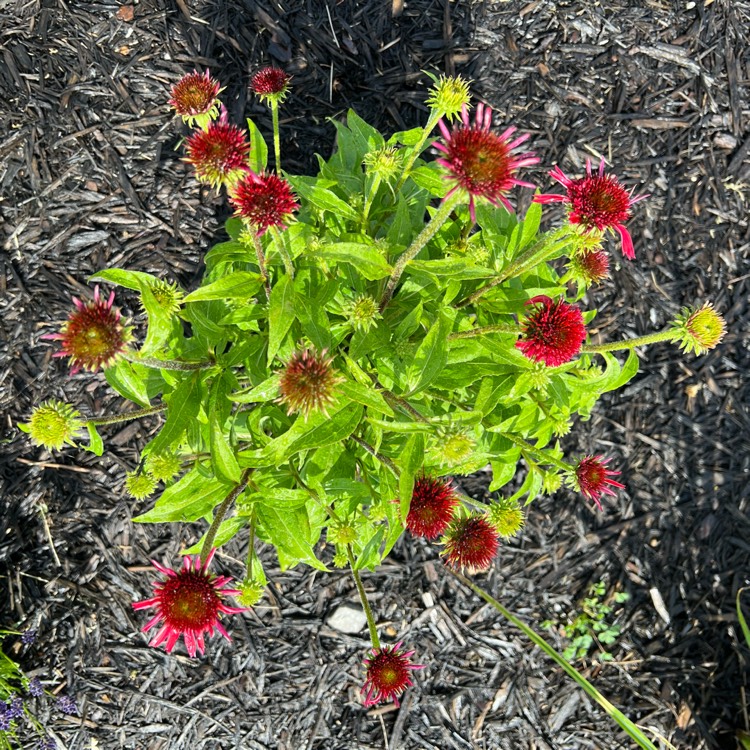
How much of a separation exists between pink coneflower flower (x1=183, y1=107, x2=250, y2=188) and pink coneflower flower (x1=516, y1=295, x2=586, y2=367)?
2.72 feet

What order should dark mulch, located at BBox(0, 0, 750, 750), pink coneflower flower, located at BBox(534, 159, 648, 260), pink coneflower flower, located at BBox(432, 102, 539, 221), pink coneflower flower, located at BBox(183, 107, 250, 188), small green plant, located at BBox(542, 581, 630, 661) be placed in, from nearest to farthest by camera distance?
1. pink coneflower flower, located at BBox(432, 102, 539, 221)
2. pink coneflower flower, located at BBox(183, 107, 250, 188)
3. pink coneflower flower, located at BBox(534, 159, 648, 260)
4. dark mulch, located at BBox(0, 0, 750, 750)
5. small green plant, located at BBox(542, 581, 630, 661)

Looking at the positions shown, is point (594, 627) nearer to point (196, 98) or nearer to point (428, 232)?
point (428, 232)

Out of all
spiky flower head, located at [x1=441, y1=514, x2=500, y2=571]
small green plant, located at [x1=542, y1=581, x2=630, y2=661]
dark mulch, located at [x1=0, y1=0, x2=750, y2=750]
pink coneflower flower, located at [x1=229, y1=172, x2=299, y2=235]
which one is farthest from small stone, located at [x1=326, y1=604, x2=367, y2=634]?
pink coneflower flower, located at [x1=229, y1=172, x2=299, y2=235]

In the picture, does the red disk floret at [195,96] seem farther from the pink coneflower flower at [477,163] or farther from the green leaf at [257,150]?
the pink coneflower flower at [477,163]

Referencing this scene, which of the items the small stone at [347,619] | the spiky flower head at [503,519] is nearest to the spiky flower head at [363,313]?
the spiky flower head at [503,519]

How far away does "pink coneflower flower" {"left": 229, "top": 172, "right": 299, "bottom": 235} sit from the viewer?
5.02 ft

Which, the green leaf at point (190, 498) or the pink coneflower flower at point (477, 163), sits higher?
the pink coneflower flower at point (477, 163)

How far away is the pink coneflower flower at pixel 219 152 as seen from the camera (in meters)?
1.50

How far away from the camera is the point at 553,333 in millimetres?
1684

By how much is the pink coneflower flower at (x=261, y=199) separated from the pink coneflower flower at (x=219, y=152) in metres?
0.04

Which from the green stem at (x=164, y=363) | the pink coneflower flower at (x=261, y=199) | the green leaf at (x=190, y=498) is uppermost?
the pink coneflower flower at (x=261, y=199)

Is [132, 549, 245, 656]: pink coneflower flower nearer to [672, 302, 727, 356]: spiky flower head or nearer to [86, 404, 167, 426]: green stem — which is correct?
[86, 404, 167, 426]: green stem

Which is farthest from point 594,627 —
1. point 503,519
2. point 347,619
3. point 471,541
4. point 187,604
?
point 187,604

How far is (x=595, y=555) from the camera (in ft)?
10.2
